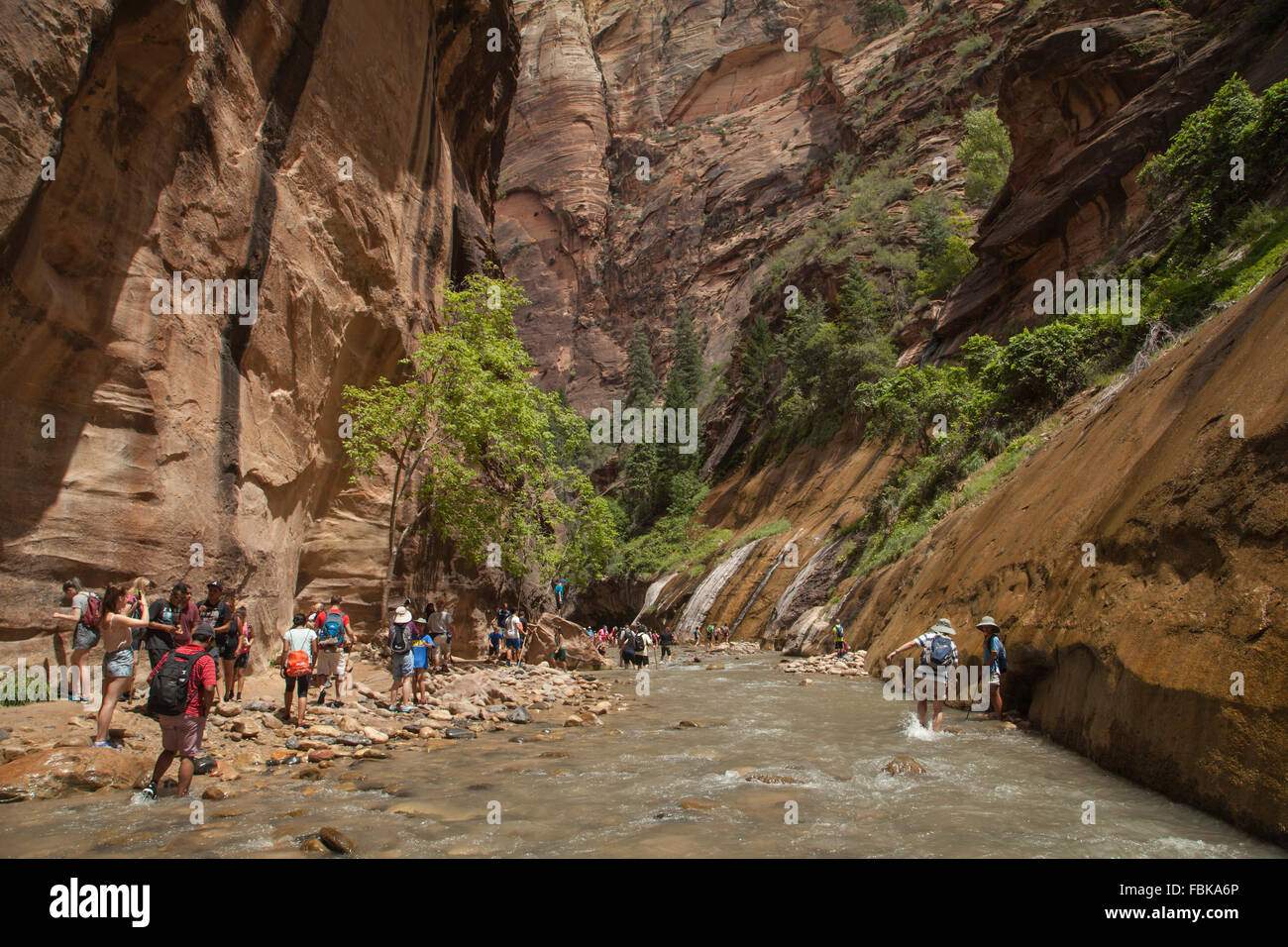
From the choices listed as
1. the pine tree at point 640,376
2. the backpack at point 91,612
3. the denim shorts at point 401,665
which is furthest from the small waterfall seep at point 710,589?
the pine tree at point 640,376

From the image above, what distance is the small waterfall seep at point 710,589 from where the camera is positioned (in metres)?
32.8

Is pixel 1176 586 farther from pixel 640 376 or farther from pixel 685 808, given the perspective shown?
pixel 640 376

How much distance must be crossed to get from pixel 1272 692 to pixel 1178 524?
2291 millimetres

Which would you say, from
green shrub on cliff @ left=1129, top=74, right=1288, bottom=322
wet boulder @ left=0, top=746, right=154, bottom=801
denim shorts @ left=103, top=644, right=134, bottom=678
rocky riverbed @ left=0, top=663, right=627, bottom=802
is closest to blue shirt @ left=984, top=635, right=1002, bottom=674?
rocky riverbed @ left=0, top=663, right=627, bottom=802

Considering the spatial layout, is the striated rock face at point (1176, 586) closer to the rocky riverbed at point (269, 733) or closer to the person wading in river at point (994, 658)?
the person wading in river at point (994, 658)

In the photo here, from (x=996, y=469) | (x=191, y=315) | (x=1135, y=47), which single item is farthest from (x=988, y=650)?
(x=1135, y=47)

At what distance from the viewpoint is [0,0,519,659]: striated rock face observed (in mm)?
10109

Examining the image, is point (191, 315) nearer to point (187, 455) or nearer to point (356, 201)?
point (187, 455)

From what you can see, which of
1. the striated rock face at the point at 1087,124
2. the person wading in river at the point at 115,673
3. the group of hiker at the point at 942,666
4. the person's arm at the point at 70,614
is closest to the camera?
the person wading in river at the point at 115,673

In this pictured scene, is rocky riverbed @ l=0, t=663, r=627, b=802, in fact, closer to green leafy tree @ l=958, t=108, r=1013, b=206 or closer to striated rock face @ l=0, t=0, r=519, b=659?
striated rock face @ l=0, t=0, r=519, b=659

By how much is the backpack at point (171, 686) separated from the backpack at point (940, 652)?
28.4 feet

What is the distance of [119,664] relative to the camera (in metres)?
7.79

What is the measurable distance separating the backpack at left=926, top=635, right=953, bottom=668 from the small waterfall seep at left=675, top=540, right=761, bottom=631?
880 inches

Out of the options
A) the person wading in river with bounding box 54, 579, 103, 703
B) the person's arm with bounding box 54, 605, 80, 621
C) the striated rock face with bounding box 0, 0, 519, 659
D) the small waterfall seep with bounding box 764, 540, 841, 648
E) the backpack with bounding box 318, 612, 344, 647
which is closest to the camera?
the person's arm with bounding box 54, 605, 80, 621
